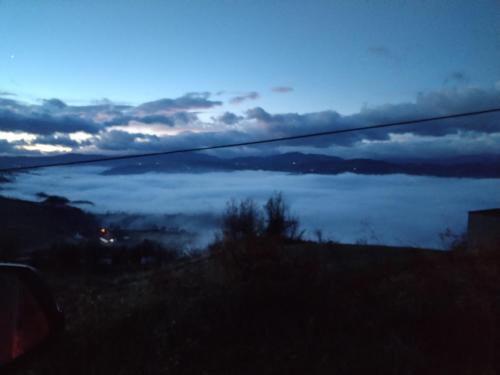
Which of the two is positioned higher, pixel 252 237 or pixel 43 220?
pixel 252 237

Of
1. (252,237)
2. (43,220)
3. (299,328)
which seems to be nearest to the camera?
(299,328)

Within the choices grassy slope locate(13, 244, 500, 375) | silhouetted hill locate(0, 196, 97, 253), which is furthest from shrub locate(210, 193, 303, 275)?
silhouetted hill locate(0, 196, 97, 253)

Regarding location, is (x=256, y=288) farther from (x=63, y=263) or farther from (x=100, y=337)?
(x=63, y=263)

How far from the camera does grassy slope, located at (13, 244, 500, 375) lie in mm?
5949

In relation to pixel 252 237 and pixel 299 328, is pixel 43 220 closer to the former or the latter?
pixel 252 237

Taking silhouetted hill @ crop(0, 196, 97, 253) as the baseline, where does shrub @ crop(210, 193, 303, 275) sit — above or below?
above

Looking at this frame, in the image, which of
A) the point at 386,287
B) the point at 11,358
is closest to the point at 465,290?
the point at 386,287

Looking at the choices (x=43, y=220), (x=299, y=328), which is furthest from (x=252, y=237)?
(x=43, y=220)

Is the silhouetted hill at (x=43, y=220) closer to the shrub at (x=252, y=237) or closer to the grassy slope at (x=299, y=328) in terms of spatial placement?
the shrub at (x=252, y=237)

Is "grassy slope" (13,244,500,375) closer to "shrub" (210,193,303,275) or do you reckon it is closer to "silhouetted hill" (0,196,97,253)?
"shrub" (210,193,303,275)

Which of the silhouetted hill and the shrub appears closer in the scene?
the shrub

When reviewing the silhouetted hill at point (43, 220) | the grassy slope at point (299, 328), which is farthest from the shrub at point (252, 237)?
the silhouetted hill at point (43, 220)

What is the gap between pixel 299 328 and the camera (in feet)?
22.6

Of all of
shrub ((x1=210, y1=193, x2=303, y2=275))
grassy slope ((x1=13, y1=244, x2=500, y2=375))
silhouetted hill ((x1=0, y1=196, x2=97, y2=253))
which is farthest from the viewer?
silhouetted hill ((x1=0, y1=196, x2=97, y2=253))
